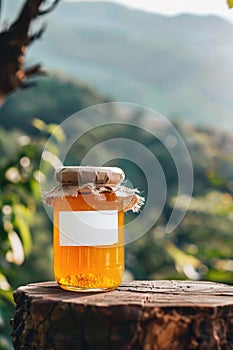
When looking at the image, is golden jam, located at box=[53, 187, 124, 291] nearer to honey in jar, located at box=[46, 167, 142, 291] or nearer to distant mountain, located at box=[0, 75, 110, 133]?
honey in jar, located at box=[46, 167, 142, 291]

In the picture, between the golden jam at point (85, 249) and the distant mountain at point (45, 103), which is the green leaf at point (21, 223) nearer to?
the golden jam at point (85, 249)

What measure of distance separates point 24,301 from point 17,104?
3786 mm

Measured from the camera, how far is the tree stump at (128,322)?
0.90 m

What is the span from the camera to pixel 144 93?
4.87m

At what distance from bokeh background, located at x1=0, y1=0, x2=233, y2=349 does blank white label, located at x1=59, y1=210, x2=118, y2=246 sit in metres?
2.24

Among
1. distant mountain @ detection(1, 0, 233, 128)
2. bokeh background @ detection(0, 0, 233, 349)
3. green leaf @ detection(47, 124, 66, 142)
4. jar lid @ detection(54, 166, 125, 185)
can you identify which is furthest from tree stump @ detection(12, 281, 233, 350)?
distant mountain @ detection(1, 0, 233, 128)

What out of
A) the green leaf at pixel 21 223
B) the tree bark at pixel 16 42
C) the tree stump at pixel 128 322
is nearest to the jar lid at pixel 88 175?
the tree stump at pixel 128 322

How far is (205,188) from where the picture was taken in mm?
4430

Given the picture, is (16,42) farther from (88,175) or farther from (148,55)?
(148,55)

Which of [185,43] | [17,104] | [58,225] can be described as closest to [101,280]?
[58,225]

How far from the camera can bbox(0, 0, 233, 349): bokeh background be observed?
3.83 metres

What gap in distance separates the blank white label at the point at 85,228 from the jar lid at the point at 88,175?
50 mm

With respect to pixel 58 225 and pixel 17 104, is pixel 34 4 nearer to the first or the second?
pixel 58 225

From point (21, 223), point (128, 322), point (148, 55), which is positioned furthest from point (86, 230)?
point (148, 55)
